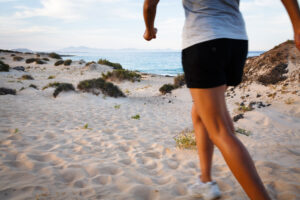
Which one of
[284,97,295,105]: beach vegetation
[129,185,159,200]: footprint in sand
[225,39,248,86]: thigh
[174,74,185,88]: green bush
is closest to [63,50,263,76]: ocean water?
[174,74,185,88]: green bush

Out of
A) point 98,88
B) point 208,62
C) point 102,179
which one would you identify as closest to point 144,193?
point 102,179

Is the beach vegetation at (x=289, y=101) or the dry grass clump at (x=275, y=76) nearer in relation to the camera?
the beach vegetation at (x=289, y=101)

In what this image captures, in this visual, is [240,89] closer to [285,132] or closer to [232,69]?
[285,132]

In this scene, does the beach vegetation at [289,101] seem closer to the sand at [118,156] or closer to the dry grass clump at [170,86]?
the sand at [118,156]

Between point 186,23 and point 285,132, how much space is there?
4217 mm

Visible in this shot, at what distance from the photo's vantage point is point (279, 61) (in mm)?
8141

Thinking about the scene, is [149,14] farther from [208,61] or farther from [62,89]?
[62,89]

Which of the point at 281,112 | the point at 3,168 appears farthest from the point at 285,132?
the point at 3,168

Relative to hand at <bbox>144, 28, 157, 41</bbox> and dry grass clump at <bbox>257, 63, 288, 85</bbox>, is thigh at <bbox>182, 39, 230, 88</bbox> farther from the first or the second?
dry grass clump at <bbox>257, 63, 288, 85</bbox>

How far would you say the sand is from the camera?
1.93 meters

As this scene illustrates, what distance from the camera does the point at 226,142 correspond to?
1244 millimetres

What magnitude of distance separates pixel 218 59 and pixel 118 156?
7.23ft

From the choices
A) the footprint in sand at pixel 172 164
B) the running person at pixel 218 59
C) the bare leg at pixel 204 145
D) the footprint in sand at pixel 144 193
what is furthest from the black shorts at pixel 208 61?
the footprint in sand at pixel 172 164

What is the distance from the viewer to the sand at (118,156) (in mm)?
1929
